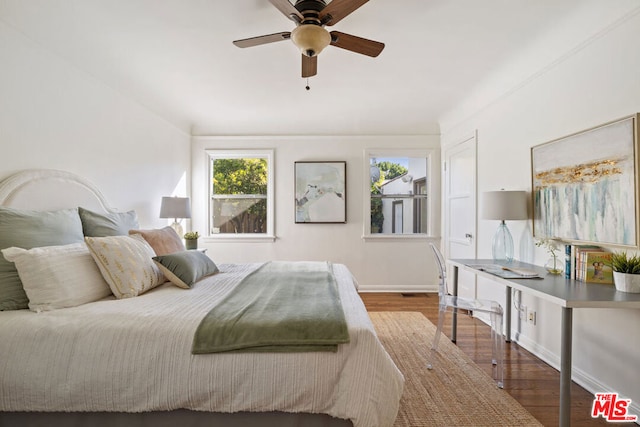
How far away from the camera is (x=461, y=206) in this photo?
4.12m

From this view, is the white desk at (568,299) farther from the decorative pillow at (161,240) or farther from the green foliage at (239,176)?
the green foliage at (239,176)

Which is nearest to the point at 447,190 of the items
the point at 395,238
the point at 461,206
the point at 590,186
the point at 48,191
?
the point at 461,206

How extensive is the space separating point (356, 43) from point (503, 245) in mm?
2243

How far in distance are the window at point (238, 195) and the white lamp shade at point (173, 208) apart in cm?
114

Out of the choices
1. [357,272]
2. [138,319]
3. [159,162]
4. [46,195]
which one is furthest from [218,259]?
[138,319]

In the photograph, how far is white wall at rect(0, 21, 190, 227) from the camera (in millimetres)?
2113

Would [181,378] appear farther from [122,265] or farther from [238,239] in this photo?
[238,239]

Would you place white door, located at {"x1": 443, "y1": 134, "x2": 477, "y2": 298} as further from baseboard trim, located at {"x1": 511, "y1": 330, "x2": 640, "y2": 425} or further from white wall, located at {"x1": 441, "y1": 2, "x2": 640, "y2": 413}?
baseboard trim, located at {"x1": 511, "y1": 330, "x2": 640, "y2": 425}

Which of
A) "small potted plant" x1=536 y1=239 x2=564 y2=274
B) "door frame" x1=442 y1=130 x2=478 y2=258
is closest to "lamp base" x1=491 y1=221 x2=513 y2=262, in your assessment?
"small potted plant" x1=536 y1=239 x2=564 y2=274

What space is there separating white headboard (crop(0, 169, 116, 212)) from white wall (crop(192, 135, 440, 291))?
7.10 feet

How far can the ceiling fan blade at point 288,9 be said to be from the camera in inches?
69.1

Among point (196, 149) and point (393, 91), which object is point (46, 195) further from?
point (393, 91)

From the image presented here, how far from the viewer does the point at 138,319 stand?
1.54m

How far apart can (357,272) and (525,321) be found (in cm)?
230
